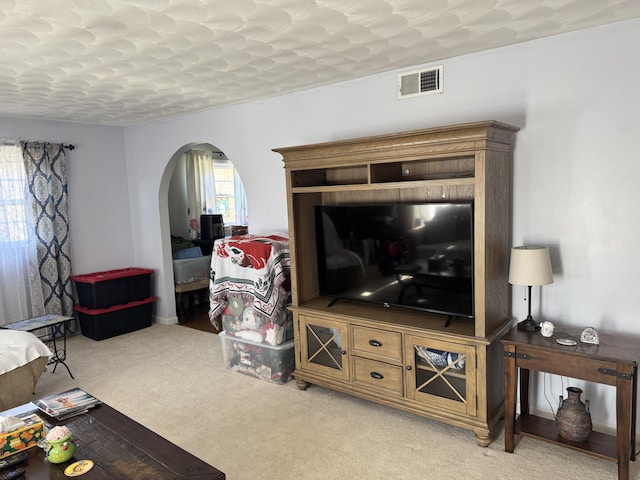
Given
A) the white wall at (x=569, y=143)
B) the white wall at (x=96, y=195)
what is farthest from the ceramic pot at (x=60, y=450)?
the white wall at (x=96, y=195)

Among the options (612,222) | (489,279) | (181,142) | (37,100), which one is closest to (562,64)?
(612,222)

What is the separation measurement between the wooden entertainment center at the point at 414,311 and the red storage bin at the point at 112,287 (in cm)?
250

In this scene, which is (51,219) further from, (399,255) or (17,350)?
(399,255)

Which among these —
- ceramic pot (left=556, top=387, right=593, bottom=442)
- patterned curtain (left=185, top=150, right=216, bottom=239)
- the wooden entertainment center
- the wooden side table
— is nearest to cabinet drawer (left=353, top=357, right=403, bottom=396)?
the wooden entertainment center

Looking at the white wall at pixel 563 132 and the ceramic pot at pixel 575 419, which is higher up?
the white wall at pixel 563 132

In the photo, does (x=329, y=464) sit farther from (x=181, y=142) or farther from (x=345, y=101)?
(x=181, y=142)

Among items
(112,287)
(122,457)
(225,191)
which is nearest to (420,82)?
(122,457)

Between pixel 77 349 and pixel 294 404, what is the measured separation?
263cm

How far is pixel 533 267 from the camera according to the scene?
8.21ft

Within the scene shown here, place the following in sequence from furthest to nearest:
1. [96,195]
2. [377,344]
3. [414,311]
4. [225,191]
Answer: [225,191]
[96,195]
[414,311]
[377,344]

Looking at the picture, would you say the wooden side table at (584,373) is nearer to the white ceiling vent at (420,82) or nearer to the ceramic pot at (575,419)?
the ceramic pot at (575,419)

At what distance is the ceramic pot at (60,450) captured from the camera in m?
1.86

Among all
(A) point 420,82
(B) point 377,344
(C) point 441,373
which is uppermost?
(A) point 420,82

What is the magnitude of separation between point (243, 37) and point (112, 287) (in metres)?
3.42
